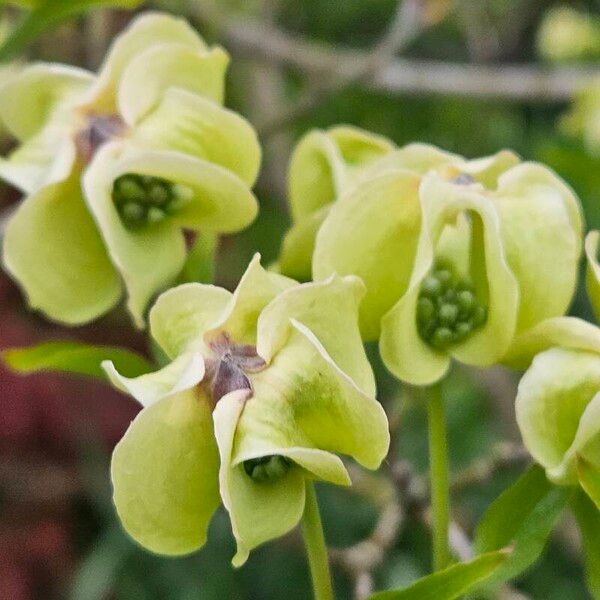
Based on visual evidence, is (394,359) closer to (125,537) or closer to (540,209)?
(540,209)

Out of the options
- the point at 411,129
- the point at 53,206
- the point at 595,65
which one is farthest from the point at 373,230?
the point at 411,129

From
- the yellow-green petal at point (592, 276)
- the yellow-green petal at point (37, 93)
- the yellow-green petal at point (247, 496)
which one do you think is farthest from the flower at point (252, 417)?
the yellow-green petal at point (37, 93)

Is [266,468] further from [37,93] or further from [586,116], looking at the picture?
[586,116]

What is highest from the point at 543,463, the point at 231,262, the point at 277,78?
the point at 543,463

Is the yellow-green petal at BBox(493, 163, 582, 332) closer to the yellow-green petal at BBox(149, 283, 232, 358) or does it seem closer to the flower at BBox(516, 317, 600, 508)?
the flower at BBox(516, 317, 600, 508)

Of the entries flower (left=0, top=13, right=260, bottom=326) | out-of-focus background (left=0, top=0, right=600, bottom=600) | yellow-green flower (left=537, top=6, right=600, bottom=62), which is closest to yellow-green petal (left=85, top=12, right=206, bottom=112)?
flower (left=0, top=13, right=260, bottom=326)
